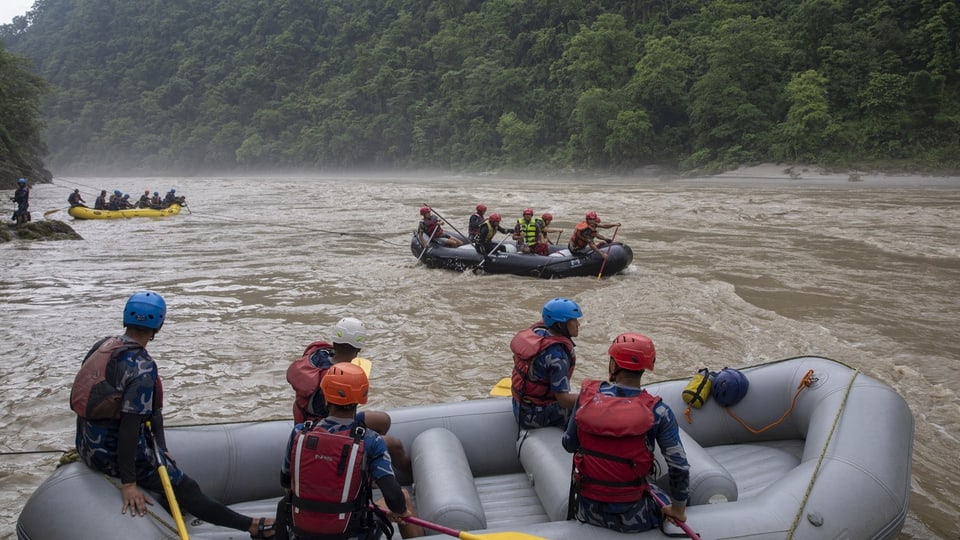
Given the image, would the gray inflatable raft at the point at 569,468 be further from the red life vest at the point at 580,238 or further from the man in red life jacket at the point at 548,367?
the red life vest at the point at 580,238

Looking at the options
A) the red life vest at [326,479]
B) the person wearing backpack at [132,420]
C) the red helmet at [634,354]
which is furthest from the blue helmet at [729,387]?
the person wearing backpack at [132,420]

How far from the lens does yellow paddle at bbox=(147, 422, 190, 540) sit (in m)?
2.55

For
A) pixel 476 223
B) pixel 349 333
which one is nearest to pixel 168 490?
pixel 349 333

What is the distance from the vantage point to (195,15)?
10388cm

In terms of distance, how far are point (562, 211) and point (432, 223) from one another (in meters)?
10.2

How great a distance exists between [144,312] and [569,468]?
2068 millimetres

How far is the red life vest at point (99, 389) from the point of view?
2654 millimetres

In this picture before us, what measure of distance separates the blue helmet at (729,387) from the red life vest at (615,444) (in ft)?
5.08

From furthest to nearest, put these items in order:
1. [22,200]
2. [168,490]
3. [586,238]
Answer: [22,200]
[586,238]
[168,490]

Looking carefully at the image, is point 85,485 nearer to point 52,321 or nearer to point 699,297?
point 52,321

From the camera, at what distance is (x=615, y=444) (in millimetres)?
2621

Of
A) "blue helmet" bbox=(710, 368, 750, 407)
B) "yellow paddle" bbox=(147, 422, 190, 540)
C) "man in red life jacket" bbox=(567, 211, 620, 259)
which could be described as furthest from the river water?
"yellow paddle" bbox=(147, 422, 190, 540)

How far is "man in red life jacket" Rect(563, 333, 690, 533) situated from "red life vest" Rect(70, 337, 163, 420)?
1.90 m

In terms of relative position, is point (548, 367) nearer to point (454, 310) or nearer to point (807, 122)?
point (454, 310)
